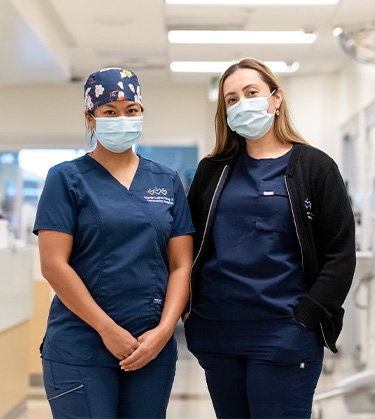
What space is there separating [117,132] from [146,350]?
1.82 ft

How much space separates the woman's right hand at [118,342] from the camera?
1.75 m

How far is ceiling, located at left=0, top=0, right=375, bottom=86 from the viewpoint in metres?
5.62

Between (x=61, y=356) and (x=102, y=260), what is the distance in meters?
0.25

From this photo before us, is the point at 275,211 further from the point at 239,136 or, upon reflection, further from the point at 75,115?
the point at 75,115

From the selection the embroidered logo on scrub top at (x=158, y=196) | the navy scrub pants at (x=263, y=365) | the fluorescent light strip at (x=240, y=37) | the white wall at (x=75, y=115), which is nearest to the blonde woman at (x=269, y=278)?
the navy scrub pants at (x=263, y=365)

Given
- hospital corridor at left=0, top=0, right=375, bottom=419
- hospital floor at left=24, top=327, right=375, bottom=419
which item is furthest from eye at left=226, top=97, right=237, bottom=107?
hospital floor at left=24, top=327, right=375, bottom=419

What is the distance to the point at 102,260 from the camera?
1787 mm

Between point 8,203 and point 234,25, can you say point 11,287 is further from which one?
point 8,203

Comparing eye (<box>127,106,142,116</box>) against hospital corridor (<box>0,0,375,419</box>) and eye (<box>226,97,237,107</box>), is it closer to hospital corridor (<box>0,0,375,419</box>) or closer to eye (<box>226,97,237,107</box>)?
hospital corridor (<box>0,0,375,419</box>)

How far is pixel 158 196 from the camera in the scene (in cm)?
188

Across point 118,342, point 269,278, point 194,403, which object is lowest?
point 194,403

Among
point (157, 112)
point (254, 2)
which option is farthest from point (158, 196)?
point (157, 112)

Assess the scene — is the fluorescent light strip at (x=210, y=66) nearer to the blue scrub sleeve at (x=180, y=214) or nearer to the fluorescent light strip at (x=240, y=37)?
the fluorescent light strip at (x=240, y=37)

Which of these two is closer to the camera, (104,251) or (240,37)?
(104,251)
